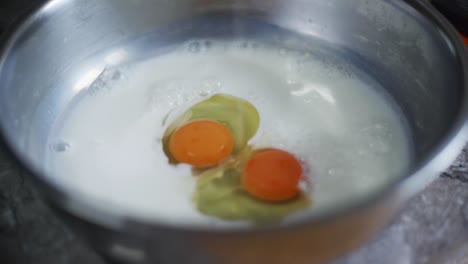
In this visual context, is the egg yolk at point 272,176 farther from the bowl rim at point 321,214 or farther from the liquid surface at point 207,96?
the bowl rim at point 321,214

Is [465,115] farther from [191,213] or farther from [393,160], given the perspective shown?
[191,213]

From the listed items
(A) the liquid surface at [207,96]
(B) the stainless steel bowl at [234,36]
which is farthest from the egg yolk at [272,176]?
(B) the stainless steel bowl at [234,36]

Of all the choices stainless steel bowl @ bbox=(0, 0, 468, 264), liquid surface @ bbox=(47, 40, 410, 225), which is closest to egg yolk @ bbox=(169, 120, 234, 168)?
liquid surface @ bbox=(47, 40, 410, 225)

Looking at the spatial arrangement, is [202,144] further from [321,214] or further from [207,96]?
[321,214]

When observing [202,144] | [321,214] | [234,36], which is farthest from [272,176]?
[234,36]

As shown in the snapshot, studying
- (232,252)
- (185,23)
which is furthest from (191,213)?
(185,23)

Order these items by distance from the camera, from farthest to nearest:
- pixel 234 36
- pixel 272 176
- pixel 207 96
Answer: pixel 234 36 → pixel 207 96 → pixel 272 176

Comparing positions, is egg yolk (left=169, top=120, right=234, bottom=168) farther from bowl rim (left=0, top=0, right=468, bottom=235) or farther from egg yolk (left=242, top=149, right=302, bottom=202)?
bowl rim (left=0, top=0, right=468, bottom=235)
